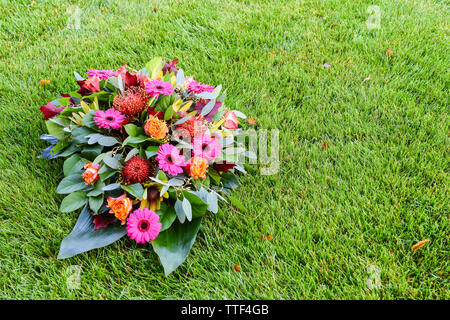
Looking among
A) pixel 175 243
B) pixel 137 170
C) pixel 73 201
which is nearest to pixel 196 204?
pixel 175 243

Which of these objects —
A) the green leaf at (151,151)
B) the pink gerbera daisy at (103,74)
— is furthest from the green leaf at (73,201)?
the pink gerbera daisy at (103,74)

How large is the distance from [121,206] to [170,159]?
32 cm

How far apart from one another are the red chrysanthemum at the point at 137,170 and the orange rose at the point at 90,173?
0.43 feet

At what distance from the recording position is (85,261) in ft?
5.43

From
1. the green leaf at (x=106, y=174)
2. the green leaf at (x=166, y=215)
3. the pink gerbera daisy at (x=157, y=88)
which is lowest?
the green leaf at (x=166, y=215)

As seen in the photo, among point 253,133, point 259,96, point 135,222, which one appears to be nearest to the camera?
point 135,222

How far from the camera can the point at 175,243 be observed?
5.47 ft

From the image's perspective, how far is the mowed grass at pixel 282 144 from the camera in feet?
5.27

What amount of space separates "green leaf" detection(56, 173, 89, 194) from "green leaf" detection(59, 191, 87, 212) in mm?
26

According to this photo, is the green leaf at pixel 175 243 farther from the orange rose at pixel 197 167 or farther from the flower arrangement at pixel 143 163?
the orange rose at pixel 197 167

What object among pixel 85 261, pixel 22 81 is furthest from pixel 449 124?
pixel 22 81

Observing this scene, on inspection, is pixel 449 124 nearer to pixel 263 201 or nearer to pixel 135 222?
pixel 263 201
